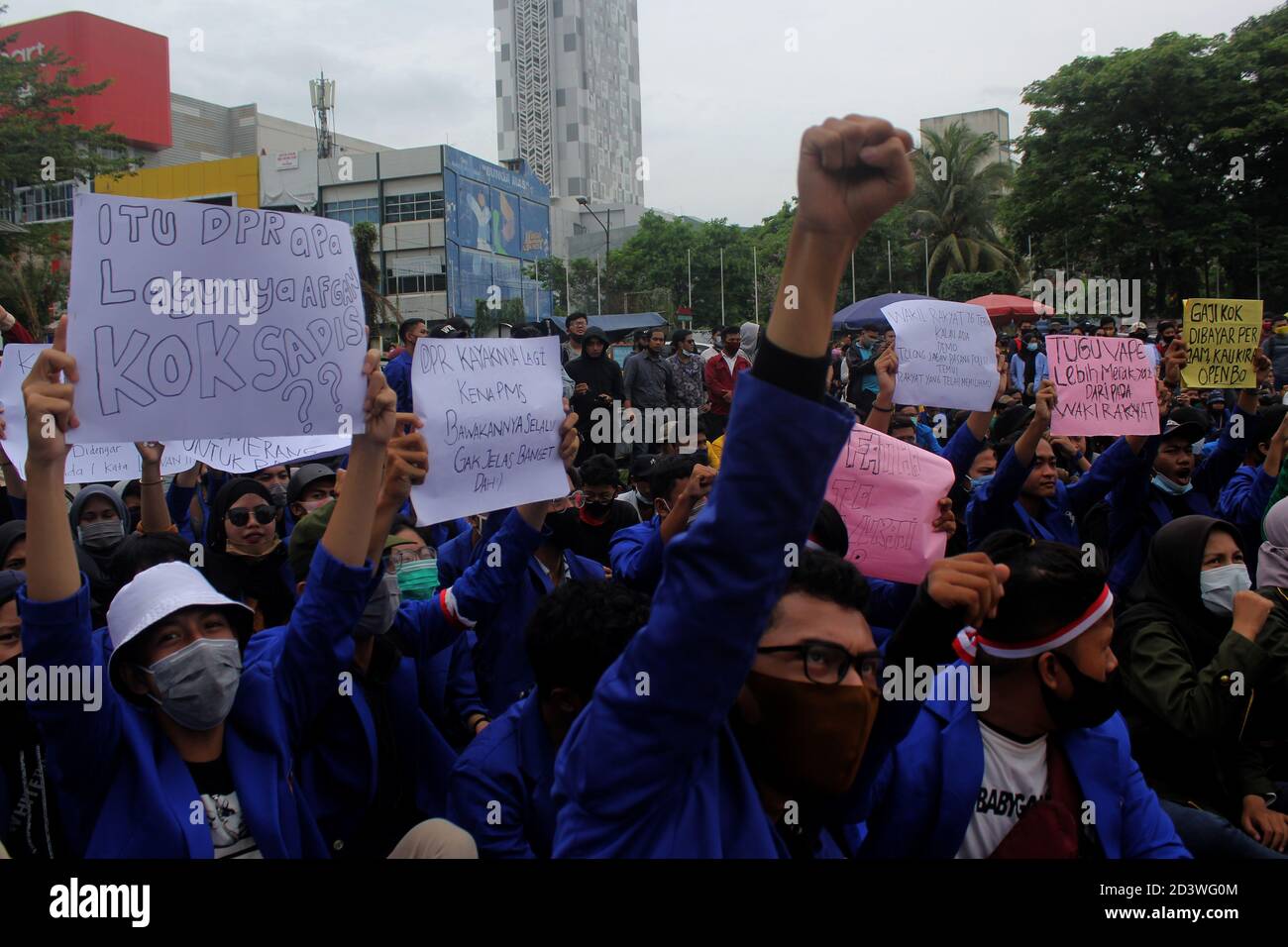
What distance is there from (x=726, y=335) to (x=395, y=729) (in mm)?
8360

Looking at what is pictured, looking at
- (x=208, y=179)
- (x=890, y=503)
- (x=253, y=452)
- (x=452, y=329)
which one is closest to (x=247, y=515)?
(x=253, y=452)

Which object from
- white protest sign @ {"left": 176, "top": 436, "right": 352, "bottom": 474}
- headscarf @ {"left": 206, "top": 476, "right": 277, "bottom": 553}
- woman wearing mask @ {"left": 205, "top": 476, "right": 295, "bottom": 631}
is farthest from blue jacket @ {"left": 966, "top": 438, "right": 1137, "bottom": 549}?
headscarf @ {"left": 206, "top": 476, "right": 277, "bottom": 553}

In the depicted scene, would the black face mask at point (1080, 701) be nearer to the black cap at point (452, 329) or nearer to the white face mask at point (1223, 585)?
the white face mask at point (1223, 585)

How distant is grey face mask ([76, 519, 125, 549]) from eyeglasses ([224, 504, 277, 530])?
1.19m

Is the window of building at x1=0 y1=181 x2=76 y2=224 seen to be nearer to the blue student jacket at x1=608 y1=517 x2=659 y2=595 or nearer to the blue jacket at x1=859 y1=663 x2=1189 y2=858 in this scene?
the blue student jacket at x1=608 y1=517 x2=659 y2=595

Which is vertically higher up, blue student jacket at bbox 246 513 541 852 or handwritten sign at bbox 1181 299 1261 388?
handwritten sign at bbox 1181 299 1261 388

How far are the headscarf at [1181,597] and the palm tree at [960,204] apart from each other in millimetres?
49030

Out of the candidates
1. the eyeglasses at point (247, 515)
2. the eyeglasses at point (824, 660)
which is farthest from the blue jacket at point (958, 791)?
the eyeglasses at point (247, 515)

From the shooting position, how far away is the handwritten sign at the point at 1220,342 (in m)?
7.38

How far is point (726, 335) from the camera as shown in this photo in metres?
11.2

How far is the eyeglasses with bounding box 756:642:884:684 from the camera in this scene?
1727 mm

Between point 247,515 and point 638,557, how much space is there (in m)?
1.62

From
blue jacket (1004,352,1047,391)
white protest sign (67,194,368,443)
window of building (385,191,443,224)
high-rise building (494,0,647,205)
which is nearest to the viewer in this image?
white protest sign (67,194,368,443)

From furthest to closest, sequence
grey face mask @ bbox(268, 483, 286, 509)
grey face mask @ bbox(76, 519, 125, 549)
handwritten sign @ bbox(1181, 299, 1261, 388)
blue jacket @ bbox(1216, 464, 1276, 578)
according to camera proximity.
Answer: handwritten sign @ bbox(1181, 299, 1261, 388), blue jacket @ bbox(1216, 464, 1276, 578), grey face mask @ bbox(268, 483, 286, 509), grey face mask @ bbox(76, 519, 125, 549)
